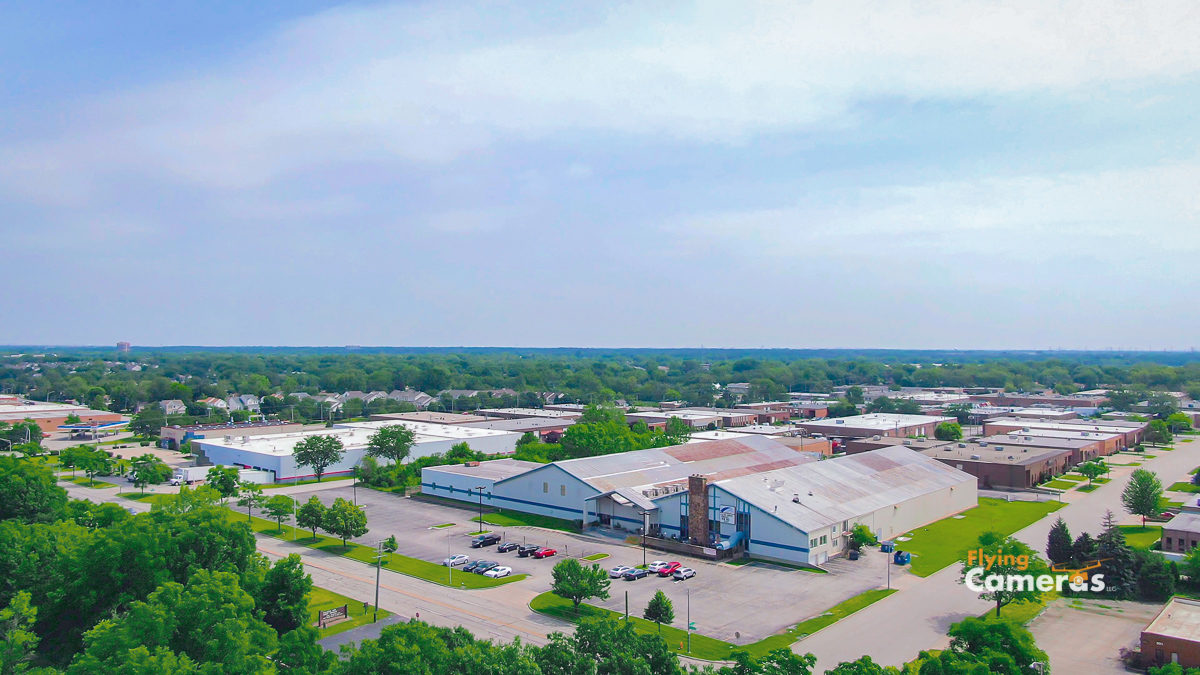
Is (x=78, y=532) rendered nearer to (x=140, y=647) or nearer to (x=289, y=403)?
(x=140, y=647)

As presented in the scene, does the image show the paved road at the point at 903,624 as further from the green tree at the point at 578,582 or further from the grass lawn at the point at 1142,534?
the green tree at the point at 578,582

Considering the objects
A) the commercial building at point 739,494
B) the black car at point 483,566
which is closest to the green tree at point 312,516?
the black car at point 483,566

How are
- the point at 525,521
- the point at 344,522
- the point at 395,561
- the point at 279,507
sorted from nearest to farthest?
the point at 395,561
the point at 344,522
the point at 279,507
the point at 525,521

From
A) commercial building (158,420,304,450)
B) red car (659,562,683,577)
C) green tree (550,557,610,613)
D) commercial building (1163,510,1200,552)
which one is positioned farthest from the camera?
commercial building (158,420,304,450)

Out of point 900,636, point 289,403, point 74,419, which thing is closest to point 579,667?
point 900,636

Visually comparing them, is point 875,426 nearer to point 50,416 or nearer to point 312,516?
point 312,516

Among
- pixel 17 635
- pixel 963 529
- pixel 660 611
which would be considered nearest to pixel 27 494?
pixel 17 635

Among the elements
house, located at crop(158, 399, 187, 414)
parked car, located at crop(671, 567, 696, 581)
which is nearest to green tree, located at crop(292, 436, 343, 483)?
parked car, located at crop(671, 567, 696, 581)

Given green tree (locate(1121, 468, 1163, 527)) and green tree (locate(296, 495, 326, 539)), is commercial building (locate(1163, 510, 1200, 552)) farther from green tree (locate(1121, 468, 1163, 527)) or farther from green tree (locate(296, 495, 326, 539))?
green tree (locate(296, 495, 326, 539))
